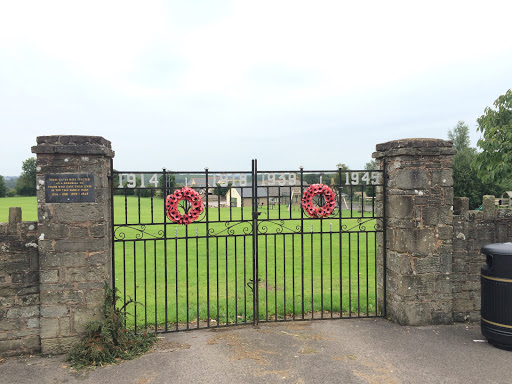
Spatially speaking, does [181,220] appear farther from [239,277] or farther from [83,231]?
[239,277]

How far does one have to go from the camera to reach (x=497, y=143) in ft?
30.3

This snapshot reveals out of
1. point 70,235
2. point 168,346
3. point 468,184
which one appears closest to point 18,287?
point 70,235

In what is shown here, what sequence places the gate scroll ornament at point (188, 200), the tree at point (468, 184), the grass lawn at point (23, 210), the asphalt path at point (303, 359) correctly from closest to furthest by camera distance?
the asphalt path at point (303, 359) < the gate scroll ornament at point (188, 200) < the grass lawn at point (23, 210) < the tree at point (468, 184)

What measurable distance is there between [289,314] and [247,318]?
80 centimetres

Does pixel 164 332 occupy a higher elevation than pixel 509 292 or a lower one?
lower

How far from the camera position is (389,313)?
627cm

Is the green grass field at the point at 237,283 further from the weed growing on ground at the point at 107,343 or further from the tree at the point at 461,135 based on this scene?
the tree at the point at 461,135

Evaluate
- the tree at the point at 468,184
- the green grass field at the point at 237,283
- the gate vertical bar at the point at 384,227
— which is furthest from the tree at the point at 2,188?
the gate vertical bar at the point at 384,227

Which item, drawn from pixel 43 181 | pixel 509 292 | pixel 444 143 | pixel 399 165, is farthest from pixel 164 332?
pixel 444 143

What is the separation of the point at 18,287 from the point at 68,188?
4.89 feet

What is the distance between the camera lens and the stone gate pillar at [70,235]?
4941 millimetres

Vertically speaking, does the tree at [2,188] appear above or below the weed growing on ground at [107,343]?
above

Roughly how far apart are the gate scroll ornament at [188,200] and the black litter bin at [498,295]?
4.23 m

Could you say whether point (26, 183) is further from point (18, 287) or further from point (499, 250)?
point (499, 250)
